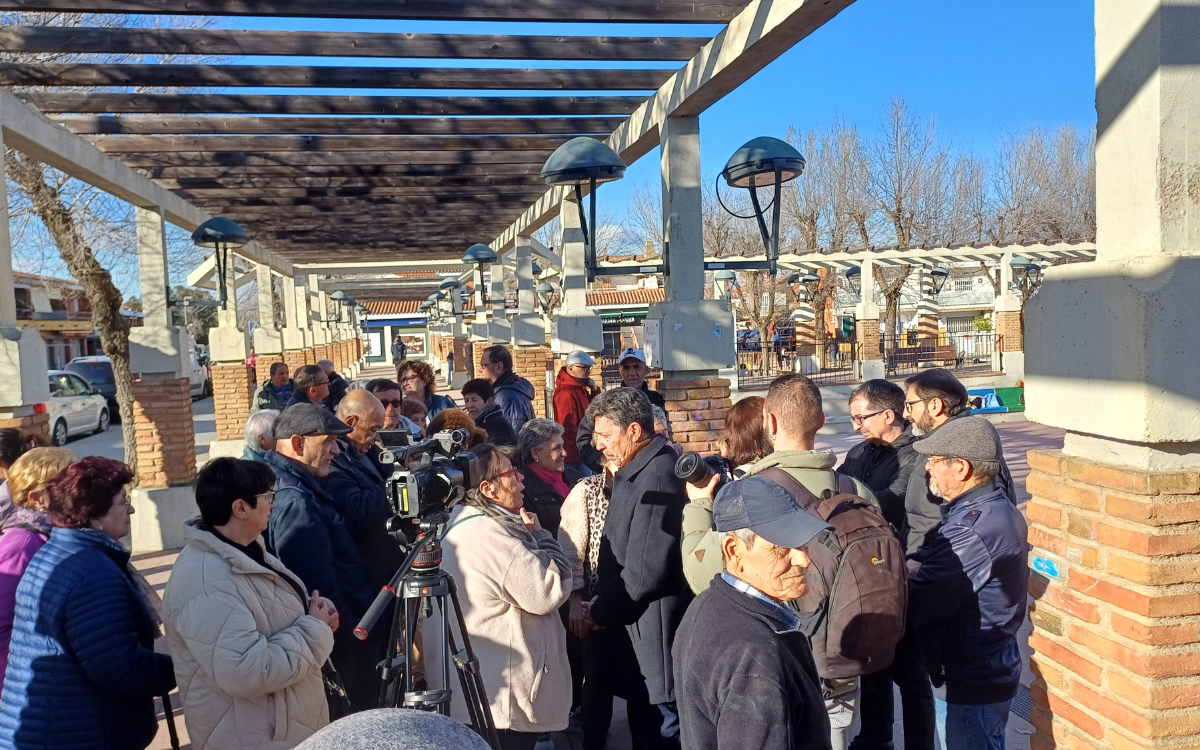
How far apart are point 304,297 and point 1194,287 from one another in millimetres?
21522

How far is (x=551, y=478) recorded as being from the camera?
13.9 ft

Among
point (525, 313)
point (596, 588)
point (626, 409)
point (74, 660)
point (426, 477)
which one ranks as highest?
point (525, 313)

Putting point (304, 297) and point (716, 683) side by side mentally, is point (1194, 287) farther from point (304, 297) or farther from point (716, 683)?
point (304, 297)

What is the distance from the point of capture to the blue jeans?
3.08m

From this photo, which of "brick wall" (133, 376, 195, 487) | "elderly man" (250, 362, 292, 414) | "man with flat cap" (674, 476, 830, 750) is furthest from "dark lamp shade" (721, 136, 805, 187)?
"brick wall" (133, 376, 195, 487)

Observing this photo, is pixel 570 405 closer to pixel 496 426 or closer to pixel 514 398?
pixel 514 398

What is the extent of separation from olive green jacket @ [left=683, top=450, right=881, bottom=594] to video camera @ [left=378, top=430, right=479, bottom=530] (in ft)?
2.76

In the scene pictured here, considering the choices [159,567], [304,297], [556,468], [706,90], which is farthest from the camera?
[304,297]

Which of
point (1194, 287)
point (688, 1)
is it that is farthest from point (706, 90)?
point (1194, 287)

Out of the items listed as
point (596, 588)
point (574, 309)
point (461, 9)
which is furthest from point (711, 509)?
point (574, 309)

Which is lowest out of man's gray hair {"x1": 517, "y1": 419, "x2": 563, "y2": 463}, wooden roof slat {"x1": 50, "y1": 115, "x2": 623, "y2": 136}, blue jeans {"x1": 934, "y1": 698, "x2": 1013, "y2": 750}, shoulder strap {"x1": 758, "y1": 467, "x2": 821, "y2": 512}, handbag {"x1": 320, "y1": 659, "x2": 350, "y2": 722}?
blue jeans {"x1": 934, "y1": 698, "x2": 1013, "y2": 750}

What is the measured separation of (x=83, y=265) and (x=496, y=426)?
309 inches

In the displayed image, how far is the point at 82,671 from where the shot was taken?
2.68 m

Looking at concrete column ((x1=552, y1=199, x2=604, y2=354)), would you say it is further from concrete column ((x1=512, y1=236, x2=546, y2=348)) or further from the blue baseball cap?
the blue baseball cap
